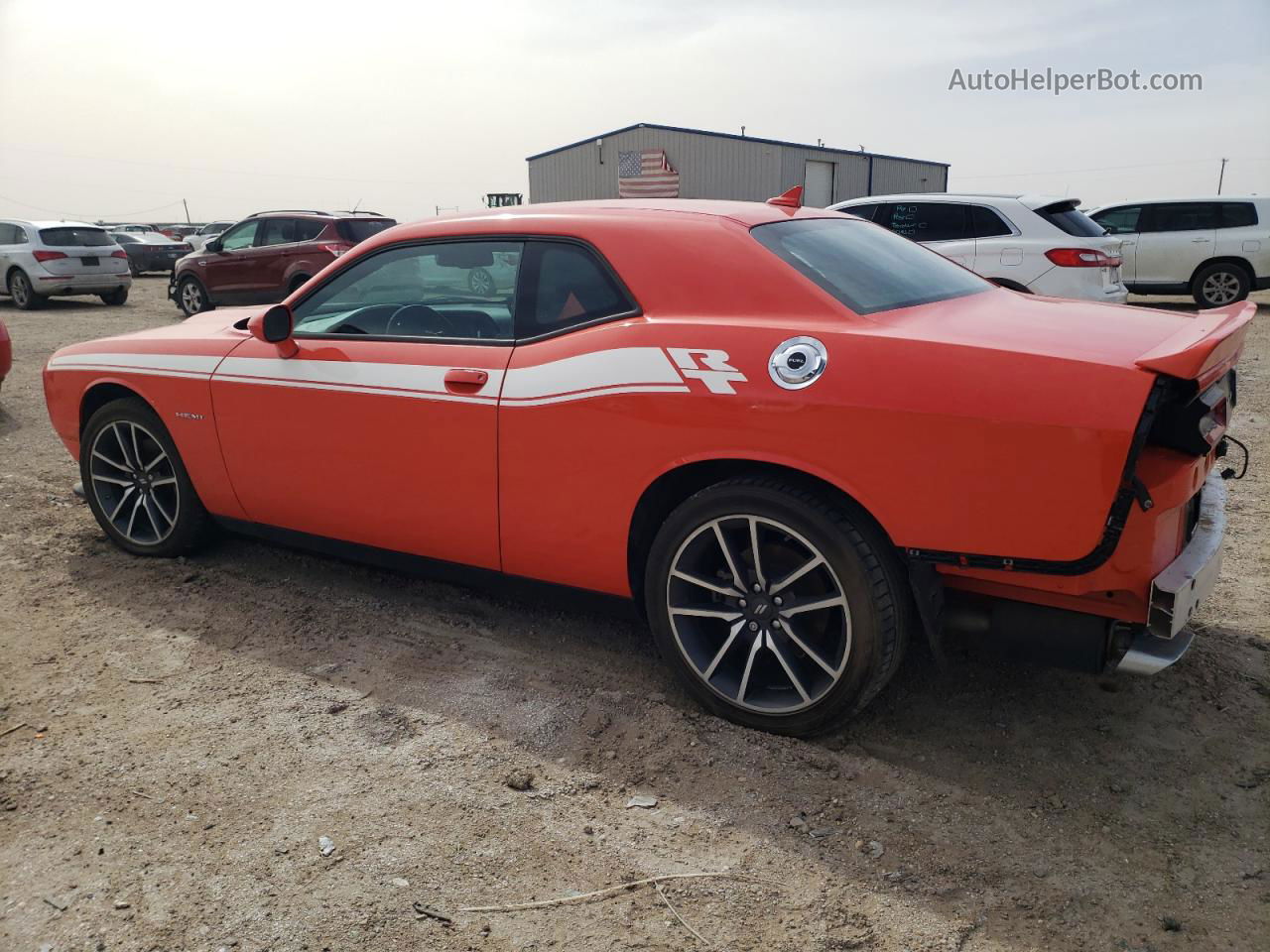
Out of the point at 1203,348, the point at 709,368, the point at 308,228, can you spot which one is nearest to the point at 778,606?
the point at 709,368

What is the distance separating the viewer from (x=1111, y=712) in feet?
10.4

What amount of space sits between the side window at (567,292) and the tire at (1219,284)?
13257 millimetres

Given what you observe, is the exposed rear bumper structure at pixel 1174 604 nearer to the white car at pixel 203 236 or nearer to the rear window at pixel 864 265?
the rear window at pixel 864 265

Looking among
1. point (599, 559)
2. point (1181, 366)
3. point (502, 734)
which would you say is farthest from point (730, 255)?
point (502, 734)

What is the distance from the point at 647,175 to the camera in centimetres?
2958

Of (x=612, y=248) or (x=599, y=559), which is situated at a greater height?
(x=612, y=248)

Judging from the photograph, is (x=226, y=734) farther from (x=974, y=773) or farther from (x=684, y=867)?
(x=974, y=773)

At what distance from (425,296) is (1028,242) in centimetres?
701

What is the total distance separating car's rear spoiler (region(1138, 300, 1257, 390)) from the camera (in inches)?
92.7

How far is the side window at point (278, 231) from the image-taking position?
1421 centimetres

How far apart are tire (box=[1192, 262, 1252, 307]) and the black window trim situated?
43.5 ft

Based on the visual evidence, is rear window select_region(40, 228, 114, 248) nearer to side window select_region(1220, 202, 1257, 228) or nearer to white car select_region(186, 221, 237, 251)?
white car select_region(186, 221, 237, 251)

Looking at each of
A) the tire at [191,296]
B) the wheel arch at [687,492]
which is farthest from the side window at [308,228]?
the wheel arch at [687,492]

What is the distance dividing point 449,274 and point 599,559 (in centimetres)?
123
